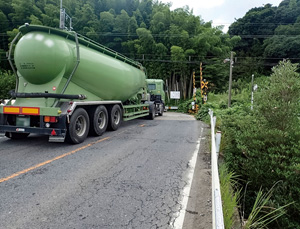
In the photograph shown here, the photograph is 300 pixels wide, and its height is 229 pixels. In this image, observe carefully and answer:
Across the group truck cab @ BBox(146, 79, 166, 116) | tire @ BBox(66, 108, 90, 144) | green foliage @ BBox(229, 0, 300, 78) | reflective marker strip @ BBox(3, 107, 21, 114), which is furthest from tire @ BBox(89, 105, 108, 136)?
green foliage @ BBox(229, 0, 300, 78)

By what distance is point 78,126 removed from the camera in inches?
243

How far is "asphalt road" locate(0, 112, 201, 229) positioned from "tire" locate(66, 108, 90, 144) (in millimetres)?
261

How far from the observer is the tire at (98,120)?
6832mm

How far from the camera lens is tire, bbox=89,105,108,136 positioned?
22.4ft

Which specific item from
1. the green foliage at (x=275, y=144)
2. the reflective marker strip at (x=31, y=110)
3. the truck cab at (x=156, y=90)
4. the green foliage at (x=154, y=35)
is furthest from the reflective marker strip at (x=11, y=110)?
the green foliage at (x=154, y=35)

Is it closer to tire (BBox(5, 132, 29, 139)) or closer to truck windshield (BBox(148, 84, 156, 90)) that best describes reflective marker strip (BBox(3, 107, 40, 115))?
tire (BBox(5, 132, 29, 139))

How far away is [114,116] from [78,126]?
7.38 ft

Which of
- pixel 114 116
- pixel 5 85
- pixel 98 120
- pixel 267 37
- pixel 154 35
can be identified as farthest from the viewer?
pixel 267 37

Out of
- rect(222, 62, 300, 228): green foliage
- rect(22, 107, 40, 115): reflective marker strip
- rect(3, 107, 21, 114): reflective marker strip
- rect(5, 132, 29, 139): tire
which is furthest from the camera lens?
rect(5, 132, 29, 139): tire

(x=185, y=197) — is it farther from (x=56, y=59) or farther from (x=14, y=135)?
(x=14, y=135)

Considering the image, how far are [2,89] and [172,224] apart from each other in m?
24.3

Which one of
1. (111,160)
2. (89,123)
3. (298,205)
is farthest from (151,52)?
(298,205)

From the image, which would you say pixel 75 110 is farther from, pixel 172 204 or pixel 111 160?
pixel 172 204

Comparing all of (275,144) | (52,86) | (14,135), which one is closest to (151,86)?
(52,86)
